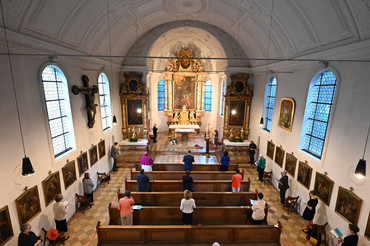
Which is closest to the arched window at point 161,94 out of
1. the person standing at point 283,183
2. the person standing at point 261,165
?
the person standing at point 261,165

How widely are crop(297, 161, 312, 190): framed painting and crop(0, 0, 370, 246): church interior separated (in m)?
0.08

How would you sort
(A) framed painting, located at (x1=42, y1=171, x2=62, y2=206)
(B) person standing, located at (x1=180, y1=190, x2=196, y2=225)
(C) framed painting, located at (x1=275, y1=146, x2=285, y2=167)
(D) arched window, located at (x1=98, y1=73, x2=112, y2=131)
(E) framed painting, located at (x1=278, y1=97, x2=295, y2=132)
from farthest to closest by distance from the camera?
(D) arched window, located at (x1=98, y1=73, x2=112, y2=131) → (C) framed painting, located at (x1=275, y1=146, x2=285, y2=167) → (E) framed painting, located at (x1=278, y1=97, x2=295, y2=132) → (A) framed painting, located at (x1=42, y1=171, x2=62, y2=206) → (B) person standing, located at (x1=180, y1=190, x2=196, y2=225)

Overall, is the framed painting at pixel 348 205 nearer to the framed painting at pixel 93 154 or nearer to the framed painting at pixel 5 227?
the framed painting at pixel 5 227

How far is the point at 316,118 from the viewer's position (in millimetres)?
7277

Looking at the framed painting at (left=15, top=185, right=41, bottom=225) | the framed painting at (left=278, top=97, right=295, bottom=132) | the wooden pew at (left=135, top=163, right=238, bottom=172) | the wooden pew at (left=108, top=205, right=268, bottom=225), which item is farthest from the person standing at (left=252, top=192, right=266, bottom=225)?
the framed painting at (left=15, top=185, right=41, bottom=225)

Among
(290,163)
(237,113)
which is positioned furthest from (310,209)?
(237,113)

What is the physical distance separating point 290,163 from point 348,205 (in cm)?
301

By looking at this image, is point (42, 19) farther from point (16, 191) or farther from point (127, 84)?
point (127, 84)

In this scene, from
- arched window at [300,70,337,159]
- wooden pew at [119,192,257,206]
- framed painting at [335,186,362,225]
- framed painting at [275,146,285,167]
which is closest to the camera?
framed painting at [335,186,362,225]

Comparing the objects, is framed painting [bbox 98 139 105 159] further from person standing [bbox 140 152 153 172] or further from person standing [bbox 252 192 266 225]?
person standing [bbox 252 192 266 225]

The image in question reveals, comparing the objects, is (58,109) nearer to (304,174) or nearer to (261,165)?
(261,165)

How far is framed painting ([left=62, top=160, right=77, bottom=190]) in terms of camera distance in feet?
22.7

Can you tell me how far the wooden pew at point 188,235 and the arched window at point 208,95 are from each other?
13418 millimetres

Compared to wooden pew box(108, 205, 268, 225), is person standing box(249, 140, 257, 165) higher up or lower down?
higher up
